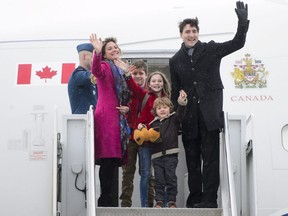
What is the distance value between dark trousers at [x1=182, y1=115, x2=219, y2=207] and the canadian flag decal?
7.95 ft

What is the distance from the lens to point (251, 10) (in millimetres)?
10258

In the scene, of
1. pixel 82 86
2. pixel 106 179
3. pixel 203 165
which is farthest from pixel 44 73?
pixel 203 165

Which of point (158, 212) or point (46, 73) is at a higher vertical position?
point (46, 73)

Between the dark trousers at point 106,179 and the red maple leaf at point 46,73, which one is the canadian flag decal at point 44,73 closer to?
the red maple leaf at point 46,73

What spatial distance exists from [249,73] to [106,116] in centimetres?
257

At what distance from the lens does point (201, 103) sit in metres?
7.84

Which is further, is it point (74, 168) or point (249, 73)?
point (249, 73)

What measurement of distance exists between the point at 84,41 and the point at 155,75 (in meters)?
1.89

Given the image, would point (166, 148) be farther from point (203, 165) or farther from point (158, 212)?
point (158, 212)

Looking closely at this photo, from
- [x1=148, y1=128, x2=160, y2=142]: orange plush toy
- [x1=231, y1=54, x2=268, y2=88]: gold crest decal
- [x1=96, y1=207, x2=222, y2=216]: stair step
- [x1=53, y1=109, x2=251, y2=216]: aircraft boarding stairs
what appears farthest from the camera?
[x1=231, y1=54, x2=268, y2=88]: gold crest decal

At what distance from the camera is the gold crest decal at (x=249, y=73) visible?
946 centimetres

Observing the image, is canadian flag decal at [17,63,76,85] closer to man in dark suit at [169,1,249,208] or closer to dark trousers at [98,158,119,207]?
man in dark suit at [169,1,249,208]

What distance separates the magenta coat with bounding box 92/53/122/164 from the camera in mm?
7551

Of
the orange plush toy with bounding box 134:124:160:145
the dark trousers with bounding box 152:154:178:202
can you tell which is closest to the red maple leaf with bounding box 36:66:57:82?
the orange plush toy with bounding box 134:124:160:145
